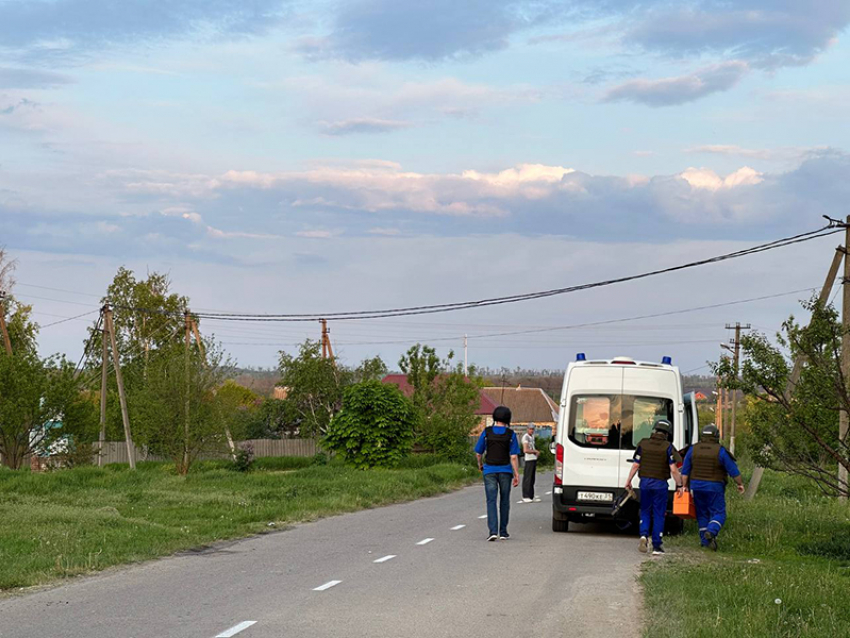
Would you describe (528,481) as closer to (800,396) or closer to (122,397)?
(800,396)

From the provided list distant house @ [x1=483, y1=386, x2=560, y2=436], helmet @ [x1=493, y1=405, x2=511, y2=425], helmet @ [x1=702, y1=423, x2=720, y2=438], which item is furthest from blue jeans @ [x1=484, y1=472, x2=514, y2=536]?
distant house @ [x1=483, y1=386, x2=560, y2=436]

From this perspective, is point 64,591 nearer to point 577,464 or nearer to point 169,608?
point 169,608

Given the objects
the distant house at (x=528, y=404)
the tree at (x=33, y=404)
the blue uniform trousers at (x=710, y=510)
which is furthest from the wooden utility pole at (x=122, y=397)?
the distant house at (x=528, y=404)

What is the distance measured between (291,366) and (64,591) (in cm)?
5024

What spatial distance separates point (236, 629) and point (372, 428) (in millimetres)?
27273

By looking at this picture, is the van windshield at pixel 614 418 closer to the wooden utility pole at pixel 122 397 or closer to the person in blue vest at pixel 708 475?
the person in blue vest at pixel 708 475

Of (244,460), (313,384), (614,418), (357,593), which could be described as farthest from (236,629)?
(313,384)

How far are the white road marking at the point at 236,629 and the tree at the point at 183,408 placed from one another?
27.6 meters

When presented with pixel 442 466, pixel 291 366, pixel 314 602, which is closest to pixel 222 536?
pixel 314 602

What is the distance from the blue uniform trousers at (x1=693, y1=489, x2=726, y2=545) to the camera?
15.4m

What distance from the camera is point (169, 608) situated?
9.80m

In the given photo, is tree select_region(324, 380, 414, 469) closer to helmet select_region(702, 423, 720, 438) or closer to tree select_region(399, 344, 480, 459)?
tree select_region(399, 344, 480, 459)

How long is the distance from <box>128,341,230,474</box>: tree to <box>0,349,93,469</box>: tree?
3708mm

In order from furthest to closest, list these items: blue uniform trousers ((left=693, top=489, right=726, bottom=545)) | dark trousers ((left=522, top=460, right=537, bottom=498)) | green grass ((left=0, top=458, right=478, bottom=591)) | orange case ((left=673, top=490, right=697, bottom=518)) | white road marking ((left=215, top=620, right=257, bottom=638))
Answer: dark trousers ((left=522, top=460, right=537, bottom=498)) → orange case ((left=673, top=490, right=697, bottom=518)) → blue uniform trousers ((left=693, top=489, right=726, bottom=545)) → green grass ((left=0, top=458, right=478, bottom=591)) → white road marking ((left=215, top=620, right=257, bottom=638))
